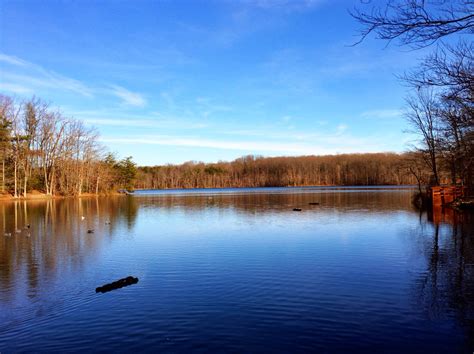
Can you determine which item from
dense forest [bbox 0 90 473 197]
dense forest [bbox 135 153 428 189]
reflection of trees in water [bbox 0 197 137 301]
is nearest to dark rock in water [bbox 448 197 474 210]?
dense forest [bbox 0 90 473 197]

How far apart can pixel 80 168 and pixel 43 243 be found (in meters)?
51.9

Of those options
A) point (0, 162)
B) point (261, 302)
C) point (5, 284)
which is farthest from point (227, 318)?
A: point (0, 162)

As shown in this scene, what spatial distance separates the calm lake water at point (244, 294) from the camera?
6.31 meters

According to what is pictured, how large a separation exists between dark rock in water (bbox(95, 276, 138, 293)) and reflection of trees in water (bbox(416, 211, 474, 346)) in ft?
22.9

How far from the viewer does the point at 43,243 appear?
16.1m

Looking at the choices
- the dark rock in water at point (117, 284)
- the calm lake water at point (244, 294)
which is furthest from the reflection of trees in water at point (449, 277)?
the dark rock in water at point (117, 284)

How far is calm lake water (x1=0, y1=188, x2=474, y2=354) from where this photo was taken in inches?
248

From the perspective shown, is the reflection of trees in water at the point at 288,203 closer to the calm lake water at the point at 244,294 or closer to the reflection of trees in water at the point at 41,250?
the reflection of trees in water at the point at 41,250

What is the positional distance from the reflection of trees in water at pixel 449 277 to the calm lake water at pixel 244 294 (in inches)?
1.5

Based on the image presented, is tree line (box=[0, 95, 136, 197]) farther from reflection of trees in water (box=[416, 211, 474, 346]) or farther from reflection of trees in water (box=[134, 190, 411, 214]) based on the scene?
reflection of trees in water (box=[416, 211, 474, 346])

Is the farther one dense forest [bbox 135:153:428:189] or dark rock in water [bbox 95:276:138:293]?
dense forest [bbox 135:153:428:189]

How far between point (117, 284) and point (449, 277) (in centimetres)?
854

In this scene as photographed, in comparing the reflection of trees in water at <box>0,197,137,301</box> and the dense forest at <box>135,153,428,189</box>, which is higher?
the dense forest at <box>135,153,428,189</box>

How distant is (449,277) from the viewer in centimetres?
975
